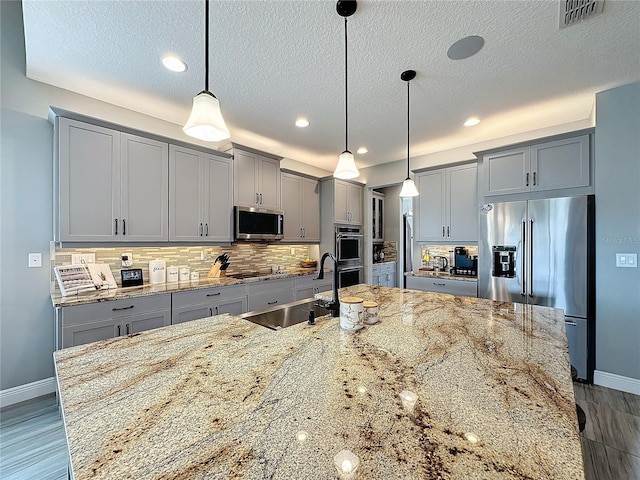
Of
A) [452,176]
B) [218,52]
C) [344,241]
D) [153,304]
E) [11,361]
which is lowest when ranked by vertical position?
[11,361]

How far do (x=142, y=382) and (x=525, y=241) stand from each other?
11.4ft

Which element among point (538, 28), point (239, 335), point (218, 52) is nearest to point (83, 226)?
point (218, 52)

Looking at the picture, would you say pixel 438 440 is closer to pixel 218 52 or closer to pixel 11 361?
pixel 218 52

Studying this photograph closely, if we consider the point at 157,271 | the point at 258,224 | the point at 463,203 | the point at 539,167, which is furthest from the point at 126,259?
the point at 539,167

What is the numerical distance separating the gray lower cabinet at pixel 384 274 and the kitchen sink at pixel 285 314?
3.33m

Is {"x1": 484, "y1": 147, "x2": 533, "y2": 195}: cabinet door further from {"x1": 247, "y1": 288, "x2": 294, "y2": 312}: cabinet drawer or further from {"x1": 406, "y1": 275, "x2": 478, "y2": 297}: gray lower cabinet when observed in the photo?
{"x1": 247, "y1": 288, "x2": 294, "y2": 312}: cabinet drawer

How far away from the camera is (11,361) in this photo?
2.36 m

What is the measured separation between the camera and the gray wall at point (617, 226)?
2.48 metres

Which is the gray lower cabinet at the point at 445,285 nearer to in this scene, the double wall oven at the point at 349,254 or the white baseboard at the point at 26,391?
the double wall oven at the point at 349,254

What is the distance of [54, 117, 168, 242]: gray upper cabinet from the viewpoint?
2371 mm

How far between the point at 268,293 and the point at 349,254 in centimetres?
173

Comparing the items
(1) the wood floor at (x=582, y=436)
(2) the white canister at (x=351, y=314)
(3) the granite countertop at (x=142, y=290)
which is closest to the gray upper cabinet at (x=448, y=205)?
(1) the wood floor at (x=582, y=436)

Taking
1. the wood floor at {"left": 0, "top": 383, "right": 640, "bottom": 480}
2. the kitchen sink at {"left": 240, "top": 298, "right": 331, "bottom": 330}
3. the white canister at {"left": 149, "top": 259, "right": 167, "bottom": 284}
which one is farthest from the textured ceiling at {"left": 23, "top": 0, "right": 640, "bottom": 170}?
the wood floor at {"left": 0, "top": 383, "right": 640, "bottom": 480}

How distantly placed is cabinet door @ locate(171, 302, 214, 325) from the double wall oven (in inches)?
85.0
